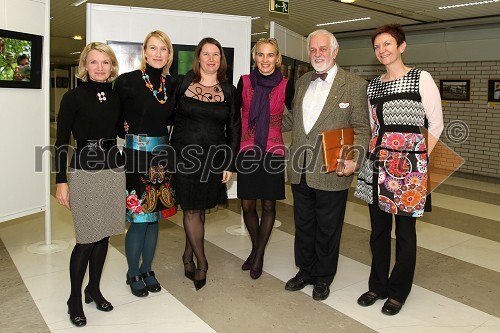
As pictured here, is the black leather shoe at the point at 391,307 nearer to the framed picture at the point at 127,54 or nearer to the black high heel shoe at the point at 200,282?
the black high heel shoe at the point at 200,282

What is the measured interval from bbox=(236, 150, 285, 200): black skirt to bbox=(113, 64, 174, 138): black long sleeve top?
69cm

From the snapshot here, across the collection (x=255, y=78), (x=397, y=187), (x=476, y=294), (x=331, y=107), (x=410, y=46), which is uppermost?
(x=410, y=46)

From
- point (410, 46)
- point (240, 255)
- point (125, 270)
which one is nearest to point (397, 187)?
point (240, 255)

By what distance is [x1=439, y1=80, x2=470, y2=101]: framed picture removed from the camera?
30.7ft

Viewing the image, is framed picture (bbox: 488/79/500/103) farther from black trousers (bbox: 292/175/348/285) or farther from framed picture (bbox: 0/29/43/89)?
framed picture (bbox: 0/29/43/89)

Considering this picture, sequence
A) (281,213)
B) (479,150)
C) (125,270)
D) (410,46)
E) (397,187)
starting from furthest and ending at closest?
1. (410,46)
2. (479,150)
3. (281,213)
4. (125,270)
5. (397,187)

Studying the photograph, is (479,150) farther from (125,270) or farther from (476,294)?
(125,270)

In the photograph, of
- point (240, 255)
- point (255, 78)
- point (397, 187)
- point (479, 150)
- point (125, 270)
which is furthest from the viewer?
point (479, 150)

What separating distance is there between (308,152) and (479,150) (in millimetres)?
7632

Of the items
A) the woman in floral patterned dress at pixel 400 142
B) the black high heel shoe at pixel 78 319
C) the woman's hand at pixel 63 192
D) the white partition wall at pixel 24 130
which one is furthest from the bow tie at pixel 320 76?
the white partition wall at pixel 24 130

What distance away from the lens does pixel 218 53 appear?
3.07m

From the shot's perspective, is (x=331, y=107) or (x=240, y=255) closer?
(x=331, y=107)

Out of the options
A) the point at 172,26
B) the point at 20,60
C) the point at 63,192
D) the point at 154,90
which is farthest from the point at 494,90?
the point at 63,192

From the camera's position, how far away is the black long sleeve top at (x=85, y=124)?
255 centimetres
